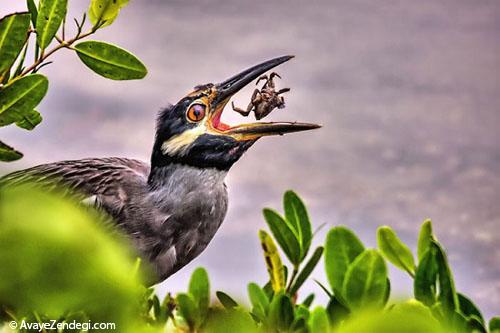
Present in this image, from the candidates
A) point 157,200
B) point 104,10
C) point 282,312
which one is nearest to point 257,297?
point 282,312

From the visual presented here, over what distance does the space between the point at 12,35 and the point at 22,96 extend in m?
0.12

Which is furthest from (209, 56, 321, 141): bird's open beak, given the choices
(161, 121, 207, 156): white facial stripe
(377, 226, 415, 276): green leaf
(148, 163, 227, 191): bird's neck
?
(377, 226, 415, 276): green leaf

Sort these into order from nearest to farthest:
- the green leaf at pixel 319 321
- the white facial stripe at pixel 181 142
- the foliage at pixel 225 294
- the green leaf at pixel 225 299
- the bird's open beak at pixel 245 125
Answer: the foliage at pixel 225 294 → the green leaf at pixel 319 321 → the green leaf at pixel 225 299 → the bird's open beak at pixel 245 125 → the white facial stripe at pixel 181 142

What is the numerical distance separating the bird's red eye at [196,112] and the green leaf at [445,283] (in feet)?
A: 14.7

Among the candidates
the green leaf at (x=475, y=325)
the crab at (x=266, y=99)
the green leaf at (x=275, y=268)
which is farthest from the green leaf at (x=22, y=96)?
the crab at (x=266, y=99)

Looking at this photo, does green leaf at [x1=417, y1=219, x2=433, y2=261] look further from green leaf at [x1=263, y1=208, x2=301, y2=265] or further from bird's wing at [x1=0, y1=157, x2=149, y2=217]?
bird's wing at [x1=0, y1=157, x2=149, y2=217]

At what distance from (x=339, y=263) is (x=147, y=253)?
3.70 metres

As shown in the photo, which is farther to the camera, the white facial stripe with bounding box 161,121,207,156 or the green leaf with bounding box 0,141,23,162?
the white facial stripe with bounding box 161,121,207,156

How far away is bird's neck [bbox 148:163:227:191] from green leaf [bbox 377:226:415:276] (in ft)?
13.1

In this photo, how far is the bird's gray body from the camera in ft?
16.8

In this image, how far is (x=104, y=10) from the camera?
189cm

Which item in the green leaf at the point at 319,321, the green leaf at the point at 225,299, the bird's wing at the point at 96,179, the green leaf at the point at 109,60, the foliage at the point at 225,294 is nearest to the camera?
the foliage at the point at 225,294

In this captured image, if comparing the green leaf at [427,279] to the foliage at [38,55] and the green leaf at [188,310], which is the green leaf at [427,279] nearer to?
the green leaf at [188,310]

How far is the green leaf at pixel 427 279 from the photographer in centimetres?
132
